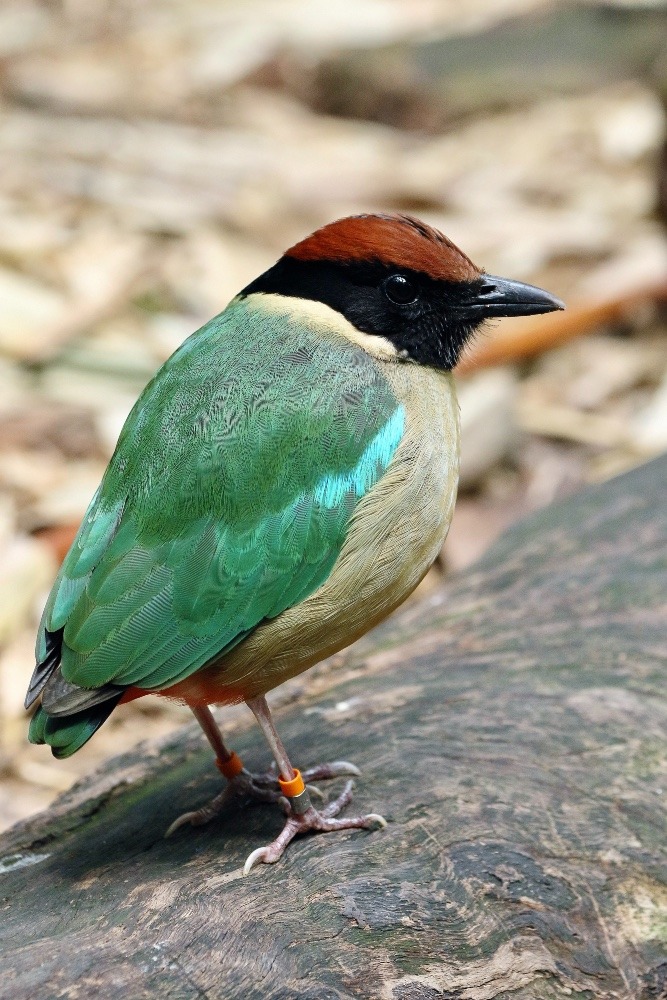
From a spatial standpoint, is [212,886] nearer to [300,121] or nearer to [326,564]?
[326,564]

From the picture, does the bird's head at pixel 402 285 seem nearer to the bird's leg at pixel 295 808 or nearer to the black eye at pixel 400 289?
the black eye at pixel 400 289

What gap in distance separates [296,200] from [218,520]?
19.0ft

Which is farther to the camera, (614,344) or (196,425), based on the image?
(614,344)

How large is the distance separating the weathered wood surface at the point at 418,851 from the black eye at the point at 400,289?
1.23 m

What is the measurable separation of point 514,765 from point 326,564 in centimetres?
84

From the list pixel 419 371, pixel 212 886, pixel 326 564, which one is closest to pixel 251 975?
pixel 212 886

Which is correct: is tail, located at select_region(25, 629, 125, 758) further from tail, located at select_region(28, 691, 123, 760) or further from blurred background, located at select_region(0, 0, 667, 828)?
blurred background, located at select_region(0, 0, 667, 828)

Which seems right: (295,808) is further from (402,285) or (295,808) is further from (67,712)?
(402,285)

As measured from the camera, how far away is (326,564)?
323 cm

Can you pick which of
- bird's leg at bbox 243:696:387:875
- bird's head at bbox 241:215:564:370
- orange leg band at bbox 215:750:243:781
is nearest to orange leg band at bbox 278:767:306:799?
bird's leg at bbox 243:696:387:875

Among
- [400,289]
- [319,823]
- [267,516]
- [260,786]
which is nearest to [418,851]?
[319,823]

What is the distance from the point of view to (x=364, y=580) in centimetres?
322

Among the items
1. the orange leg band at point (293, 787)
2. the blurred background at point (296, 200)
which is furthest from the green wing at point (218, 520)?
the blurred background at point (296, 200)

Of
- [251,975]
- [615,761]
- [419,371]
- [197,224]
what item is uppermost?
[197,224]
